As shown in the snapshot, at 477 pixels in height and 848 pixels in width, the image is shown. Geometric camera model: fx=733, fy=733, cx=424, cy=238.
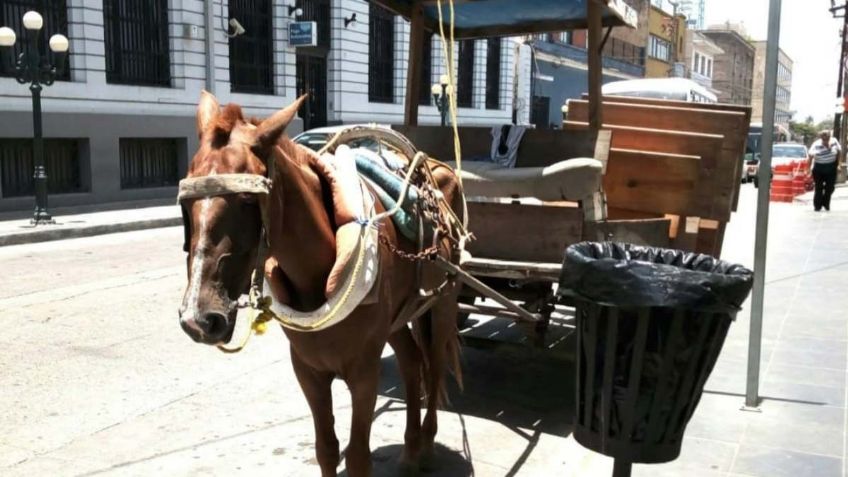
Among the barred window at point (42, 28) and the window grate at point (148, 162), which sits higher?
the barred window at point (42, 28)

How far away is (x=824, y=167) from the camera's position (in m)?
17.7

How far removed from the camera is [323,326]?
9.41ft

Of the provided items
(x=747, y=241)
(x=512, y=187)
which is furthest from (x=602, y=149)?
(x=747, y=241)

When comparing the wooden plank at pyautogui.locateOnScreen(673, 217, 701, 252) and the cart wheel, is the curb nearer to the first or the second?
the cart wheel

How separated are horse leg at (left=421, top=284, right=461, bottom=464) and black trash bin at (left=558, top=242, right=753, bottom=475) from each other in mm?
1846

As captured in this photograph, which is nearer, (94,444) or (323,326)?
(323,326)

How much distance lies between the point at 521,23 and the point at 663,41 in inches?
2253

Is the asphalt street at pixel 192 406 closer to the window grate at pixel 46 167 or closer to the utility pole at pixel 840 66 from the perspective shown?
the window grate at pixel 46 167

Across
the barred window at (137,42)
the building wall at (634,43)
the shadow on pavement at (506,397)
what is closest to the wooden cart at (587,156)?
the shadow on pavement at (506,397)

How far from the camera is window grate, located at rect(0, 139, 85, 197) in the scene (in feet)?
57.6

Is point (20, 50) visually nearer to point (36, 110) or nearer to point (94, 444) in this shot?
point (36, 110)

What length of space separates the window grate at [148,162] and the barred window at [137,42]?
66.1 inches

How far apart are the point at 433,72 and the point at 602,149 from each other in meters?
25.1

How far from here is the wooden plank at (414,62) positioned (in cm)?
586
